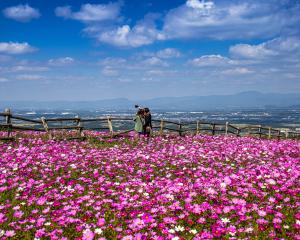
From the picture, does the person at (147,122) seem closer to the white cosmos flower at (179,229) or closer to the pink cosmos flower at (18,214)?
the pink cosmos flower at (18,214)

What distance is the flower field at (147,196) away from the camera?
23.9 feet

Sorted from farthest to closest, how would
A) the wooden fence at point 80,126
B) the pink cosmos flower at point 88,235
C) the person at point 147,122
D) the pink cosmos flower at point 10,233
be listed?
the person at point 147,122, the wooden fence at point 80,126, the pink cosmos flower at point 10,233, the pink cosmos flower at point 88,235

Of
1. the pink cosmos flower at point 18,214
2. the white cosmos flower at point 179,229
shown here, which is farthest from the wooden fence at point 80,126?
the white cosmos flower at point 179,229

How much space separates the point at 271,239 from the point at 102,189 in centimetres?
492

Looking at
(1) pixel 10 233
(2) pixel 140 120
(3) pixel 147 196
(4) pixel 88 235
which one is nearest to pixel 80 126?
(2) pixel 140 120

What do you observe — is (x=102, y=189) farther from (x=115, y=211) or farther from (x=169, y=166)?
(x=169, y=166)

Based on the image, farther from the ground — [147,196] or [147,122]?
[147,122]

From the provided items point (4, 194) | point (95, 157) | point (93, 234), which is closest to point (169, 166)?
point (95, 157)

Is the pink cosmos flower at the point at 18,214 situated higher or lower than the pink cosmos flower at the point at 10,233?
higher

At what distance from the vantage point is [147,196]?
A: 9406 millimetres

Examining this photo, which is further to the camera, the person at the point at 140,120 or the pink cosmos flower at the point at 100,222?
the person at the point at 140,120

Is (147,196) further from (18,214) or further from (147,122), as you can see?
(147,122)

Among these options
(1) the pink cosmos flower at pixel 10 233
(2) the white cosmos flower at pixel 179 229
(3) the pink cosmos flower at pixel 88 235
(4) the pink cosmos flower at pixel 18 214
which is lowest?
(1) the pink cosmos flower at pixel 10 233

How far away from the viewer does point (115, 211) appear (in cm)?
847
